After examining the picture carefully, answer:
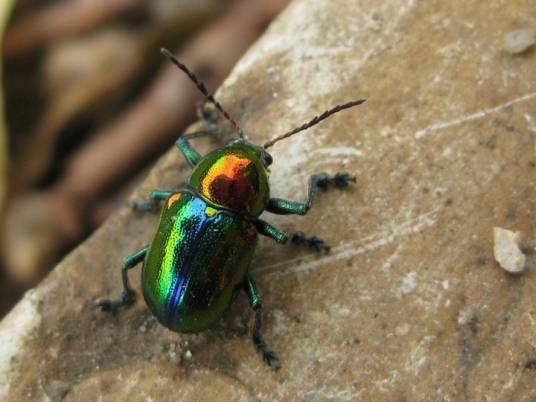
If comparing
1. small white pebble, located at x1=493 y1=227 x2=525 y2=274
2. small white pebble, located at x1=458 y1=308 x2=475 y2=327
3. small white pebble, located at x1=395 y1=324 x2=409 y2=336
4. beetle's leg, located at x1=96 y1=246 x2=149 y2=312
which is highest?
beetle's leg, located at x1=96 y1=246 x2=149 y2=312

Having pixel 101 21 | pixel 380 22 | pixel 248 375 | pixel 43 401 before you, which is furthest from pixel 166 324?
pixel 101 21

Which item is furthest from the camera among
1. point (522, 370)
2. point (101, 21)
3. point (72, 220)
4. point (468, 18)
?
point (101, 21)

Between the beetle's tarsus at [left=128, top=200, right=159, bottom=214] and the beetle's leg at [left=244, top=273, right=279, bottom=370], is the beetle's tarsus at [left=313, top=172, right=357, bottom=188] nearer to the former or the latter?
the beetle's leg at [left=244, top=273, right=279, bottom=370]

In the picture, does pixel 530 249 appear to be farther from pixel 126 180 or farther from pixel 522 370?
pixel 126 180

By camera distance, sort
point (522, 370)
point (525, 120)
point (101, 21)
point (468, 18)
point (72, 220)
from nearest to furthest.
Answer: point (522, 370), point (525, 120), point (468, 18), point (72, 220), point (101, 21)

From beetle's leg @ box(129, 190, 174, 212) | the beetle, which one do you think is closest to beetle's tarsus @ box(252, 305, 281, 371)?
the beetle

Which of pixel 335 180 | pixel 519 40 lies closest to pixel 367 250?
pixel 335 180

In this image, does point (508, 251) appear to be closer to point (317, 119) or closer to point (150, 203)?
point (317, 119)

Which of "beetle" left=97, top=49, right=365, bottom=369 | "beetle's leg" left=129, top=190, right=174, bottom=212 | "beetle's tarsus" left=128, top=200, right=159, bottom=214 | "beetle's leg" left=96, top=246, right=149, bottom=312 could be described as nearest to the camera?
"beetle" left=97, top=49, right=365, bottom=369
